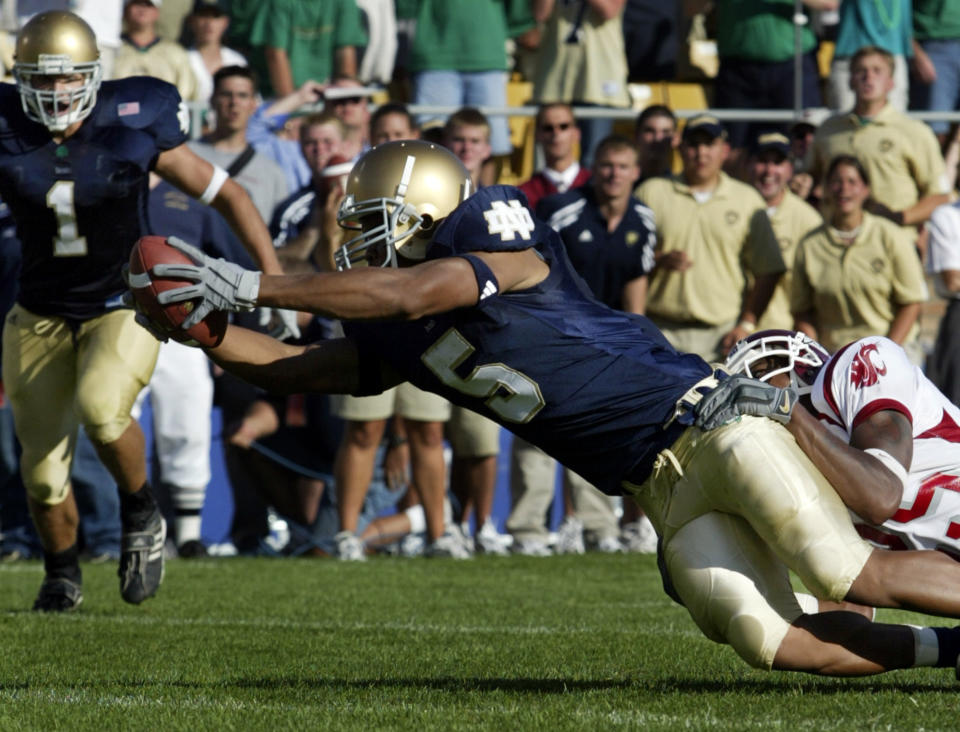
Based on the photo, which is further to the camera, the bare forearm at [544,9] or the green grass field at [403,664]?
the bare forearm at [544,9]

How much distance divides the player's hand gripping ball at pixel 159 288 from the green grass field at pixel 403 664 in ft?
2.83

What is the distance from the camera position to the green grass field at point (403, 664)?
358cm

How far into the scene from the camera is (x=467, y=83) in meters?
10.0

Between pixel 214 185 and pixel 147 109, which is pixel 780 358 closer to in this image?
pixel 214 185

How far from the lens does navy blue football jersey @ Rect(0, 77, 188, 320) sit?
567 centimetres

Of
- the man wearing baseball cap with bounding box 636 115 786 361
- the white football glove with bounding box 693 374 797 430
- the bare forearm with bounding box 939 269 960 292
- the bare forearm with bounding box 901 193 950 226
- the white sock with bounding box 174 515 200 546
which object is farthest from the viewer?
the bare forearm with bounding box 901 193 950 226

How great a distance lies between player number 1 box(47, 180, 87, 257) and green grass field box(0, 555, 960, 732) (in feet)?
4.21

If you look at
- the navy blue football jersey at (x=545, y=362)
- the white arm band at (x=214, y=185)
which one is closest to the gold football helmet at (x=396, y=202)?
the navy blue football jersey at (x=545, y=362)

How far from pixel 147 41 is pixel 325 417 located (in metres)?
2.80

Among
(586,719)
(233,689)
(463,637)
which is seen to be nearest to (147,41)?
(463,637)

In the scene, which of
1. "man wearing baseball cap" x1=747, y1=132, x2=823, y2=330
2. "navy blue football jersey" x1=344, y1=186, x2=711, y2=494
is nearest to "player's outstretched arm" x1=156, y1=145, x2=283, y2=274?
"navy blue football jersey" x1=344, y1=186, x2=711, y2=494

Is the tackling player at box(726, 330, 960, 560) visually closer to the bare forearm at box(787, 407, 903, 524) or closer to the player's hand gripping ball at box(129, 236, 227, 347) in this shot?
the bare forearm at box(787, 407, 903, 524)

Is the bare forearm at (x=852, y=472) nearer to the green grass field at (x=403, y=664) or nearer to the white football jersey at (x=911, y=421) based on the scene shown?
the white football jersey at (x=911, y=421)

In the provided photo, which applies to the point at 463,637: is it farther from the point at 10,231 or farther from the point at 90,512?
the point at 10,231
